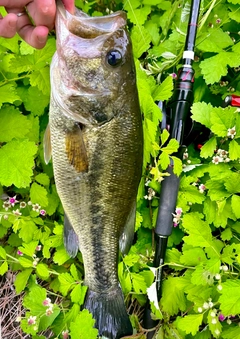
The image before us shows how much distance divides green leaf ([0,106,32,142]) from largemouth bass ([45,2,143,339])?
40cm

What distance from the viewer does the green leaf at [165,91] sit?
2258 mm

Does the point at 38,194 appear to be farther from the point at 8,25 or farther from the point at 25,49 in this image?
the point at 8,25

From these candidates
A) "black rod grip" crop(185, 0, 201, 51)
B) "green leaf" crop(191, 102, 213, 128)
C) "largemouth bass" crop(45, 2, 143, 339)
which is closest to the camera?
"largemouth bass" crop(45, 2, 143, 339)

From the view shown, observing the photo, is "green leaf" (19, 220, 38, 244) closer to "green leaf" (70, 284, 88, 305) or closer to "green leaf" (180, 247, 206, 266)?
"green leaf" (70, 284, 88, 305)

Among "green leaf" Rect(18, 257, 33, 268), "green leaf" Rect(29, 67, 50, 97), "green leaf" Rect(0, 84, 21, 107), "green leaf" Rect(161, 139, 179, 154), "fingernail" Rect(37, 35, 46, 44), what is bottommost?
"green leaf" Rect(18, 257, 33, 268)

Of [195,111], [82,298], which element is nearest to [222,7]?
[195,111]

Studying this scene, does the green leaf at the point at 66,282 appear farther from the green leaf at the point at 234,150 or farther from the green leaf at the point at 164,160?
the green leaf at the point at 234,150

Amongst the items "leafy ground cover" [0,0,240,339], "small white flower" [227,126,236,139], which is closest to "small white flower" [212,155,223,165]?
"leafy ground cover" [0,0,240,339]

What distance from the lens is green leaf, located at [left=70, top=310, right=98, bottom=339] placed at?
1.97 metres

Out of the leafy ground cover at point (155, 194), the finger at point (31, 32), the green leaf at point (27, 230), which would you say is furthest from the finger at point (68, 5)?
the green leaf at point (27, 230)

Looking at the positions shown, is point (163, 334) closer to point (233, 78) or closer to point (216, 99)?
point (216, 99)

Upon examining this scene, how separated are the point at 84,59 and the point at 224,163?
3.99 feet

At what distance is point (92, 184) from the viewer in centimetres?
191

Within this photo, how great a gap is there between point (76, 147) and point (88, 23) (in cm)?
53
